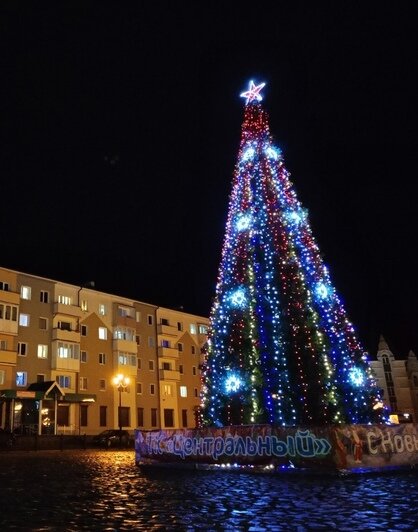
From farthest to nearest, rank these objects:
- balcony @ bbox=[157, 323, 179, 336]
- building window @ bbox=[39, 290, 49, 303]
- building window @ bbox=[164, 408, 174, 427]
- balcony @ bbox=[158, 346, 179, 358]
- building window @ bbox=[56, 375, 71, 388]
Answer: balcony @ bbox=[157, 323, 179, 336] → balcony @ bbox=[158, 346, 179, 358] → building window @ bbox=[164, 408, 174, 427] → building window @ bbox=[39, 290, 49, 303] → building window @ bbox=[56, 375, 71, 388]

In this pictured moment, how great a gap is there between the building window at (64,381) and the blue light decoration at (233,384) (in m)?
31.6

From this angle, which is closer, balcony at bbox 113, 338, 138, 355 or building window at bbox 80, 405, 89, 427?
building window at bbox 80, 405, 89, 427

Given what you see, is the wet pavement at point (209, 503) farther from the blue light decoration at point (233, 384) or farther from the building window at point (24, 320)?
the building window at point (24, 320)

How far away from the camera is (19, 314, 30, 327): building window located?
4712cm

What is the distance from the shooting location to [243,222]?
71.4 ft

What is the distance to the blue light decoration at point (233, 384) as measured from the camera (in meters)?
20.1

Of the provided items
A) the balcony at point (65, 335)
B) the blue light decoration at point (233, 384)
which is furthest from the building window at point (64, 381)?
the blue light decoration at point (233, 384)

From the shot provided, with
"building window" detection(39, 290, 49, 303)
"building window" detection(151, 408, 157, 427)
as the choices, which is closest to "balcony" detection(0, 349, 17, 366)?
"building window" detection(39, 290, 49, 303)

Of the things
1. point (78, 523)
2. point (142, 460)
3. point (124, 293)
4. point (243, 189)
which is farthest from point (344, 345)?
point (124, 293)

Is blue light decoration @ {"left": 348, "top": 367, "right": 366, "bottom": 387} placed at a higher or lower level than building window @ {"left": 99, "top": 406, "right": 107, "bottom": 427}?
lower

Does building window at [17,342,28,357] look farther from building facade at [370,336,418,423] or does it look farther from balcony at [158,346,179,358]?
building facade at [370,336,418,423]

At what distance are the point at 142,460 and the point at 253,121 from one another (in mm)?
15451

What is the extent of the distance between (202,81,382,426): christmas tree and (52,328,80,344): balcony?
30.3m

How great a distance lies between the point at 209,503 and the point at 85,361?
42.9m
